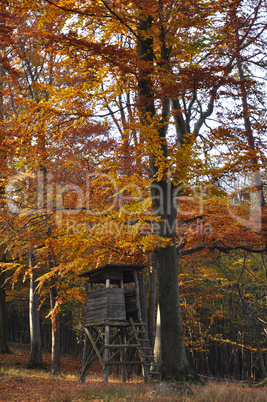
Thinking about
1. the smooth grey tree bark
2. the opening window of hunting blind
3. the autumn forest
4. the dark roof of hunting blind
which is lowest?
the smooth grey tree bark

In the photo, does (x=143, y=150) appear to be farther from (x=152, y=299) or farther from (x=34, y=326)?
(x=34, y=326)

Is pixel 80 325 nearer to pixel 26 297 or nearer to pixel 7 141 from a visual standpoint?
pixel 26 297

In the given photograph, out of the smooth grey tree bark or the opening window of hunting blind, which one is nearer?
the opening window of hunting blind

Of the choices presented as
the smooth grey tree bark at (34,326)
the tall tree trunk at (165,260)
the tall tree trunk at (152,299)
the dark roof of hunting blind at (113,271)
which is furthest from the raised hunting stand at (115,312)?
the smooth grey tree bark at (34,326)

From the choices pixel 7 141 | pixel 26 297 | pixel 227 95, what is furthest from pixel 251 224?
pixel 26 297

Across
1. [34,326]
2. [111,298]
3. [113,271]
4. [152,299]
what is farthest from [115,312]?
[34,326]

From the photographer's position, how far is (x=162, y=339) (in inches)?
408

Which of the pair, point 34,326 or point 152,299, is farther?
point 34,326

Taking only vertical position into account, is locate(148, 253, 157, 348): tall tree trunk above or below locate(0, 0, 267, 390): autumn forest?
below

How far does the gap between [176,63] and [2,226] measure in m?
8.17

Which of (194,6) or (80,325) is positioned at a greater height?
(194,6)

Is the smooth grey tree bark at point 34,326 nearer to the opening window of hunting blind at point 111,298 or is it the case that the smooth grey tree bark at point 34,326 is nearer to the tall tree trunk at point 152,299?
the tall tree trunk at point 152,299

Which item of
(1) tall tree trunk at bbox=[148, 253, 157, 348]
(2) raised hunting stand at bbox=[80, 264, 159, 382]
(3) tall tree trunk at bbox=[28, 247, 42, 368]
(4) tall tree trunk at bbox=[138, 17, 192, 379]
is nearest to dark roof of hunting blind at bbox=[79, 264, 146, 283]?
(2) raised hunting stand at bbox=[80, 264, 159, 382]

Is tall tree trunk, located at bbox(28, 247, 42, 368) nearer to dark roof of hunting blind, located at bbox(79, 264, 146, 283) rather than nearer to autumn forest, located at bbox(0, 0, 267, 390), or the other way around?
autumn forest, located at bbox(0, 0, 267, 390)
